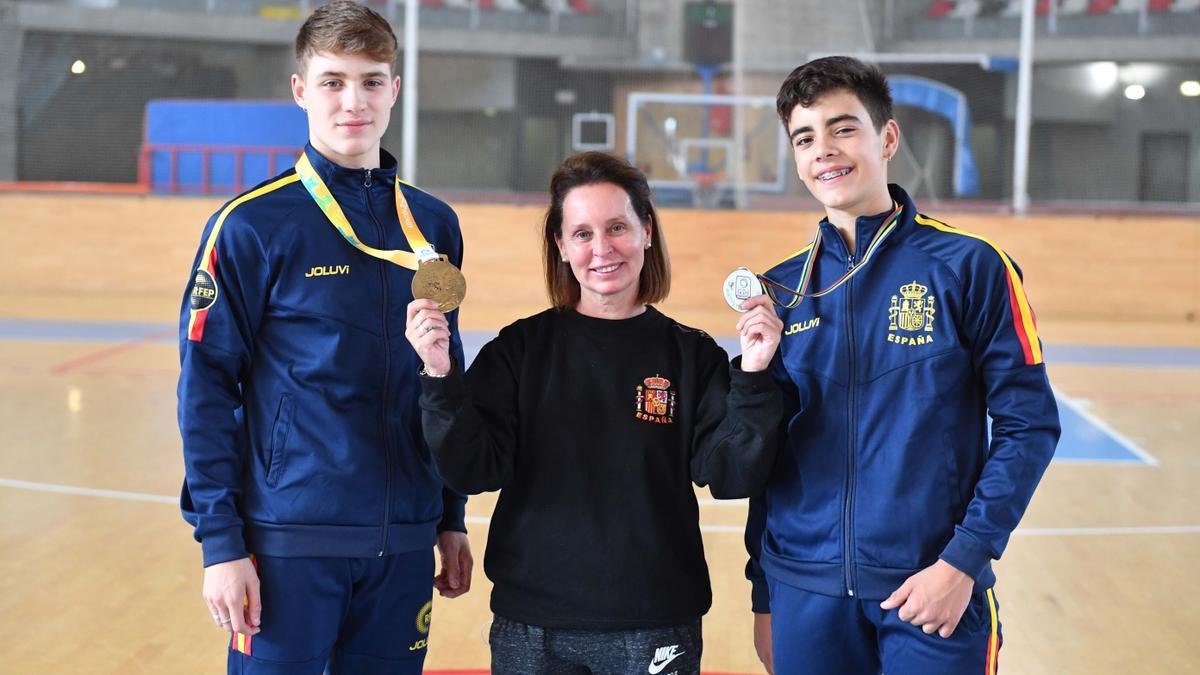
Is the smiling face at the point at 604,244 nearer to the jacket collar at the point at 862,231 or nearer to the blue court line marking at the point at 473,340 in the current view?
the jacket collar at the point at 862,231

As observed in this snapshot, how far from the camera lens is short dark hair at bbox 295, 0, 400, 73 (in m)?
2.35

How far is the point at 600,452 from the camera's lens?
2.30m

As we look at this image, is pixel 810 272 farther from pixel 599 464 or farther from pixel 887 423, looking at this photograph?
pixel 599 464

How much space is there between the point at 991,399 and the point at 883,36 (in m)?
14.5

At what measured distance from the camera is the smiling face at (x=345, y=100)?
7.75 feet

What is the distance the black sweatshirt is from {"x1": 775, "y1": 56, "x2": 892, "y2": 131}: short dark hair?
0.50 meters

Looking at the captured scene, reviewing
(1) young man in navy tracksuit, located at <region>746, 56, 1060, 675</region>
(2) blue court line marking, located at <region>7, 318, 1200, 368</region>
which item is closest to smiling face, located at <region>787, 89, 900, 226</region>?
(1) young man in navy tracksuit, located at <region>746, 56, 1060, 675</region>

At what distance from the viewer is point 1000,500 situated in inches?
83.8

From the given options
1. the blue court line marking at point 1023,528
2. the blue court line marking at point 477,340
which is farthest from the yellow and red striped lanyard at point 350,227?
the blue court line marking at point 477,340

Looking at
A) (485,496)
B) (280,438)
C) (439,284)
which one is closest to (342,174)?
(439,284)

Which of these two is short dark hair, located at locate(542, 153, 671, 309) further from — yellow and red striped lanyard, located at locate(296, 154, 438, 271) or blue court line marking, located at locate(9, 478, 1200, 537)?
blue court line marking, located at locate(9, 478, 1200, 537)

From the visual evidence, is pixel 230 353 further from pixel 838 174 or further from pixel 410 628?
pixel 838 174

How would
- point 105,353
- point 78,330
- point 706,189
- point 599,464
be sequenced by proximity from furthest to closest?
point 706,189 → point 78,330 → point 105,353 → point 599,464

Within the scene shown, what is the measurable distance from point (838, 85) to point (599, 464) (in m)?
0.84
